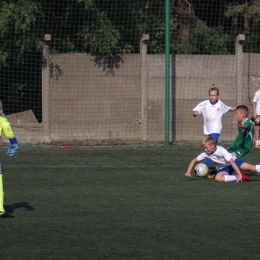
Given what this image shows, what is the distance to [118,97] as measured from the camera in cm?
1623

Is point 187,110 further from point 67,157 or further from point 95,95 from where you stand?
point 67,157

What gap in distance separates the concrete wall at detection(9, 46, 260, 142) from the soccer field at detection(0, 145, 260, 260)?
3.16 meters

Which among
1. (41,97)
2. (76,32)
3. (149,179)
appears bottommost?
(149,179)

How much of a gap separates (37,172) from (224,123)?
6.43 meters

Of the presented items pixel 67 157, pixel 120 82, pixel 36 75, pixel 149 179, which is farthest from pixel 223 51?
pixel 149 179

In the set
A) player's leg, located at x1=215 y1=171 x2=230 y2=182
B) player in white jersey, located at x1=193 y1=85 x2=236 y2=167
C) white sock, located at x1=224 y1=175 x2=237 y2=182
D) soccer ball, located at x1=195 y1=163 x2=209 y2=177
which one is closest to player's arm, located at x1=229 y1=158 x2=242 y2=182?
white sock, located at x1=224 y1=175 x2=237 y2=182

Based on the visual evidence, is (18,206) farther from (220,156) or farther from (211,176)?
(211,176)

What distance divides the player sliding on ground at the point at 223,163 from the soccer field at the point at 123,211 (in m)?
0.16

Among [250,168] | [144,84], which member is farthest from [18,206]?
[144,84]

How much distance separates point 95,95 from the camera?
53.2 ft

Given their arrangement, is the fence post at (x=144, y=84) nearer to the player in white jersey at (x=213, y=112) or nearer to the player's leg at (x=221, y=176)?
the player in white jersey at (x=213, y=112)

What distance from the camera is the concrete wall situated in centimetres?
1605

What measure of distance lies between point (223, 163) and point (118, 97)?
19.5 feet

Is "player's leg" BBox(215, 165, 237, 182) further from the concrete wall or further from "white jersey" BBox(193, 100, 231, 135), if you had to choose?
the concrete wall
